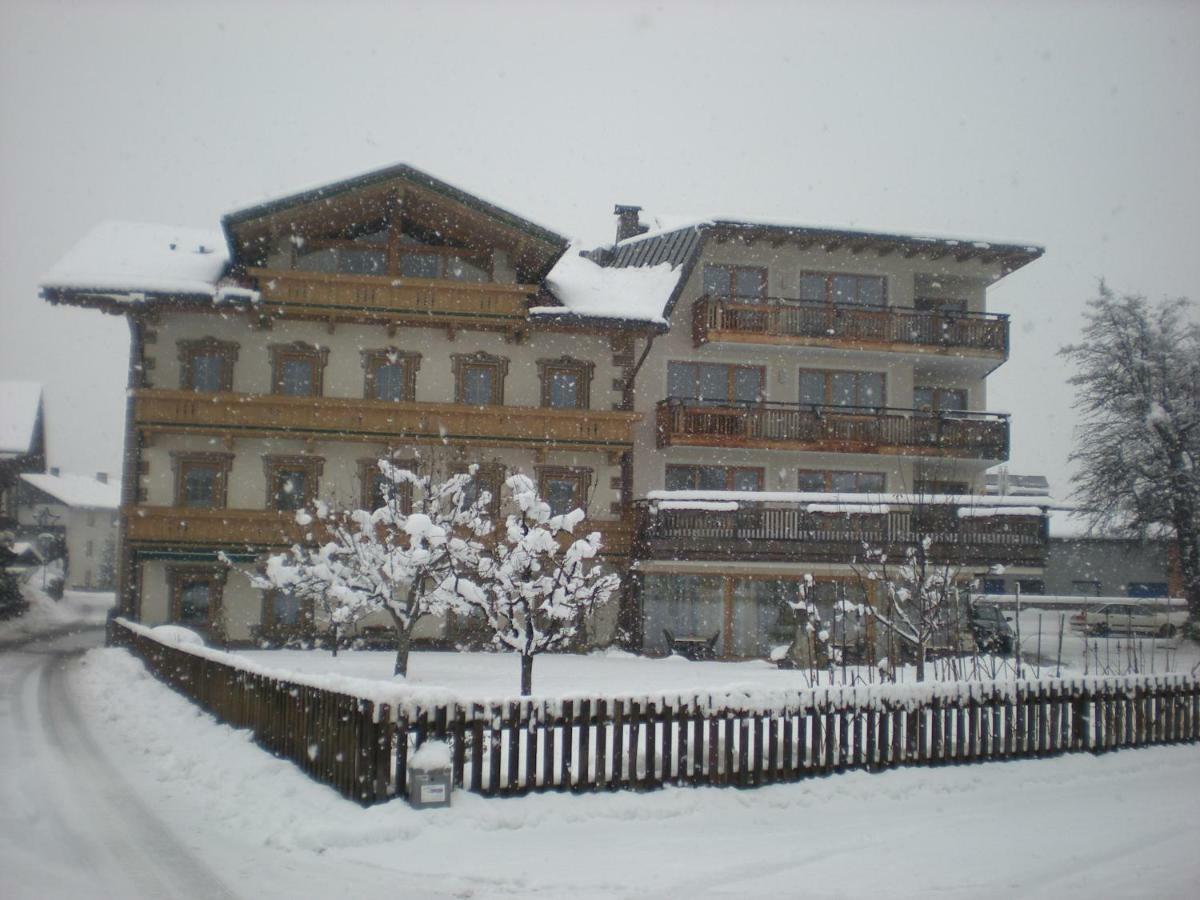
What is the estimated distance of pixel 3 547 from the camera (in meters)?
37.5

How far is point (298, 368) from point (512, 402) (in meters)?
5.62

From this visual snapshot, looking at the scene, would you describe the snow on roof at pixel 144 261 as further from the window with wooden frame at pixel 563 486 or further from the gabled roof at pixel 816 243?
the gabled roof at pixel 816 243

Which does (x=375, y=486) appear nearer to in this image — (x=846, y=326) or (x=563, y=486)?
(x=563, y=486)

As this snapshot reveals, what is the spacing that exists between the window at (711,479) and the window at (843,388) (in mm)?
2943

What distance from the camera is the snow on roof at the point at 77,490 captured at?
2810 inches

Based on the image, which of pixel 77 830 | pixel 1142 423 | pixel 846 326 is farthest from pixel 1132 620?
pixel 77 830

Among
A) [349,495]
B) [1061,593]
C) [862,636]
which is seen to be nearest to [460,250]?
[349,495]

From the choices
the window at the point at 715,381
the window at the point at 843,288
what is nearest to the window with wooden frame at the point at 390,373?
the window at the point at 715,381

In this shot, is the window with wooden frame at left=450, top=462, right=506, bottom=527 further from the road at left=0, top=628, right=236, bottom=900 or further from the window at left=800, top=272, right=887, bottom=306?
the road at left=0, top=628, right=236, bottom=900

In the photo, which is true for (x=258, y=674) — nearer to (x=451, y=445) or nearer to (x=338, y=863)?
(x=338, y=863)

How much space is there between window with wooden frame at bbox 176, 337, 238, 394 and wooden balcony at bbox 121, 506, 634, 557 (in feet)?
10.6

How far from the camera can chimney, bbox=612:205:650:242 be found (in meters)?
36.2

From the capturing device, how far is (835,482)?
3145 cm

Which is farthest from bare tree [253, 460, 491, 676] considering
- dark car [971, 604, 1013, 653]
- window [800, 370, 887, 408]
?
dark car [971, 604, 1013, 653]
